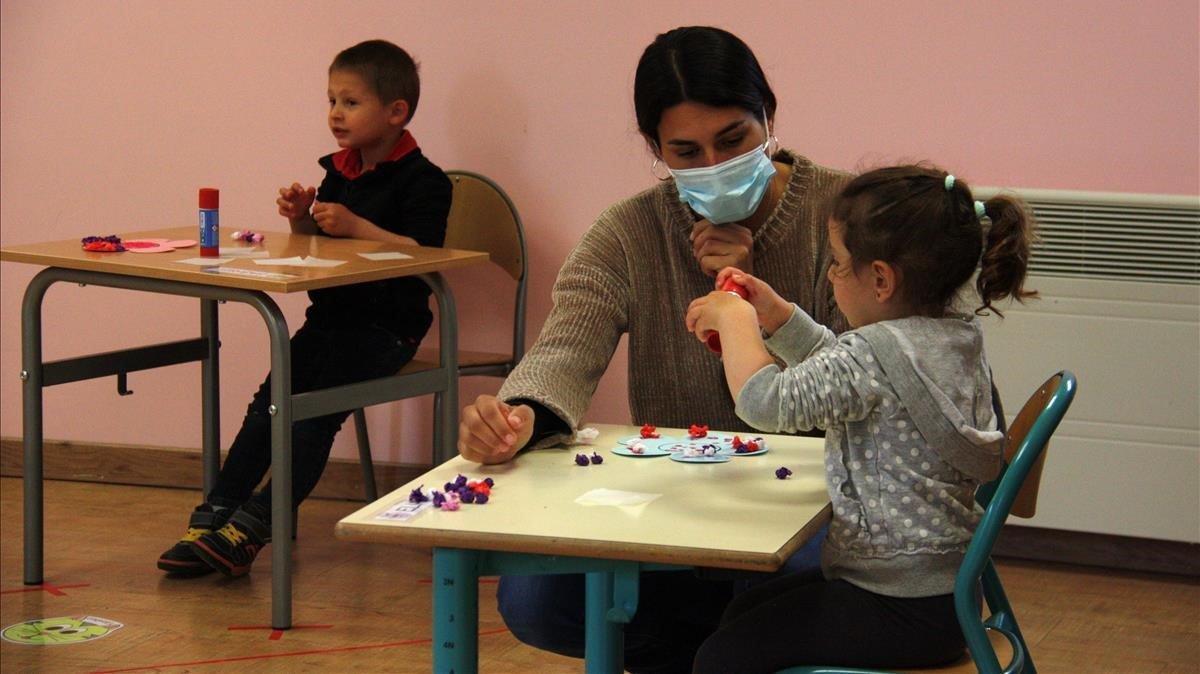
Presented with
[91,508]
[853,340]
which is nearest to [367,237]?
[91,508]

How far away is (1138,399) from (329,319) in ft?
6.15

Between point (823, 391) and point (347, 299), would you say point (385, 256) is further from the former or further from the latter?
point (823, 391)

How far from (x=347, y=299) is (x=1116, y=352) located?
5.83 feet

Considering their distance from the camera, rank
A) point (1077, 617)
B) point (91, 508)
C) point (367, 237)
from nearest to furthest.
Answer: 1. point (1077, 617)
2. point (367, 237)
3. point (91, 508)

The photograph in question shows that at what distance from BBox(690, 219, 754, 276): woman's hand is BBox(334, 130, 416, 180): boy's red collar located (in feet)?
5.36

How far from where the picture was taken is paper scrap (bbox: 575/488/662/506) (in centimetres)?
167

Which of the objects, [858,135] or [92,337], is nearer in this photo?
[858,135]

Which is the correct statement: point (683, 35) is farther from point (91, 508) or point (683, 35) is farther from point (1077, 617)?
point (91, 508)

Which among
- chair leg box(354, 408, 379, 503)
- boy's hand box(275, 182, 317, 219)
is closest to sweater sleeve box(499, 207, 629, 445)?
boy's hand box(275, 182, 317, 219)

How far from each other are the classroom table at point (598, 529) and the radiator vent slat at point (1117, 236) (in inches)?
69.2

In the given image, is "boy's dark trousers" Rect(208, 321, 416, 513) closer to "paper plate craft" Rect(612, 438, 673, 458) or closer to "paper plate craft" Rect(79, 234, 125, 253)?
"paper plate craft" Rect(79, 234, 125, 253)

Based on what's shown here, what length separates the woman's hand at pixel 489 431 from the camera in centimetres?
184

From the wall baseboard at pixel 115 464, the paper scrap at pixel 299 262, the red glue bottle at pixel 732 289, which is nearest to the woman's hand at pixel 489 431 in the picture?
the red glue bottle at pixel 732 289

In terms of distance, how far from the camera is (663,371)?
A: 228 cm
